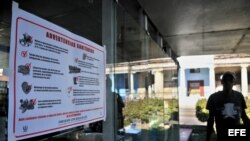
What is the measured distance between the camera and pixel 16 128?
896 mm

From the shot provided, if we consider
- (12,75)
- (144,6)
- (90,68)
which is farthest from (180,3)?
(12,75)

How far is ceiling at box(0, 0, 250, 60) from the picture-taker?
123 centimetres

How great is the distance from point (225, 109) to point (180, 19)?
4.32 feet

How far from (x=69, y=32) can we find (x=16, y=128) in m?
0.52

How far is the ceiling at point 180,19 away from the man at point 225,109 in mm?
843

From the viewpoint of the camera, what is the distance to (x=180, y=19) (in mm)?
3637

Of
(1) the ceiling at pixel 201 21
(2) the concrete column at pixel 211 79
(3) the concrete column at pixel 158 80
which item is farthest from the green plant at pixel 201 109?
(3) the concrete column at pixel 158 80

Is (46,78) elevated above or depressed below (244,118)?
above

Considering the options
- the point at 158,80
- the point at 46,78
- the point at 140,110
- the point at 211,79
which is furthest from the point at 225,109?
the point at 211,79

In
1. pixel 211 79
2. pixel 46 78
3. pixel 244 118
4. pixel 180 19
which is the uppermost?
pixel 180 19

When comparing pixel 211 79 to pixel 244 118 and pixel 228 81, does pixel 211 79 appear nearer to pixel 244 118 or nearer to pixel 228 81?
pixel 244 118

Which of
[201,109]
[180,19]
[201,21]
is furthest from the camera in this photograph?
[201,109]

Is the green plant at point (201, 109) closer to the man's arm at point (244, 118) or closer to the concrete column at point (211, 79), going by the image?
the concrete column at point (211, 79)

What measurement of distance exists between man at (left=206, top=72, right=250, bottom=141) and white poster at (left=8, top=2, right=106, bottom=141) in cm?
217
